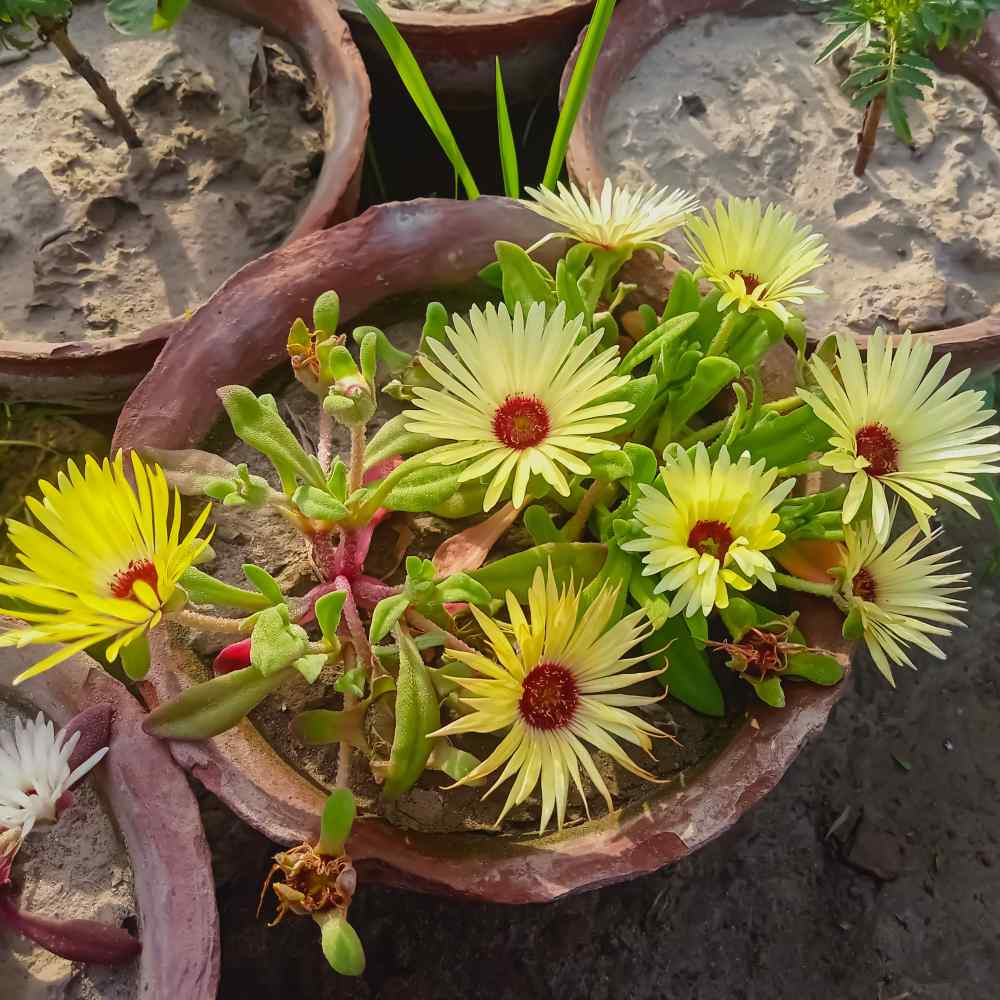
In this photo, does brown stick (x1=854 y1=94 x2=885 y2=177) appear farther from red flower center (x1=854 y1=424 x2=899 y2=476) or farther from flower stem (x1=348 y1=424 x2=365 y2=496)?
flower stem (x1=348 y1=424 x2=365 y2=496)

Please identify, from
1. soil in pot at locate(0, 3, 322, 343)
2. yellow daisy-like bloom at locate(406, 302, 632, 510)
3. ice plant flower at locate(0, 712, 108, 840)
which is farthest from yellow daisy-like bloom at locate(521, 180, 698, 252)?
ice plant flower at locate(0, 712, 108, 840)

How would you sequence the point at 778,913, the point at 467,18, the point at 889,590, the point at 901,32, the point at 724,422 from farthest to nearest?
the point at 467,18
the point at 778,913
the point at 901,32
the point at 724,422
the point at 889,590

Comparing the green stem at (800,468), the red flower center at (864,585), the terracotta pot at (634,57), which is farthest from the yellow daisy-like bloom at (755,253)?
the terracotta pot at (634,57)

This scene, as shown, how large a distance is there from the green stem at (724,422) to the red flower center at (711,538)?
0.19 m

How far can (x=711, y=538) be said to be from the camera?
2.23ft

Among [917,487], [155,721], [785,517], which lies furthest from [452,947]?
[917,487]

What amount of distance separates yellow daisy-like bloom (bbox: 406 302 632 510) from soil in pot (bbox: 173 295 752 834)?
0.22m

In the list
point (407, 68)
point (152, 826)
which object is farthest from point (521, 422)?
point (407, 68)

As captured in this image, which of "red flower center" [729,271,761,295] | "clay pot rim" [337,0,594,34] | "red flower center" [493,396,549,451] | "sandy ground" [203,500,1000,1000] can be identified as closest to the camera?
"red flower center" [493,396,549,451]

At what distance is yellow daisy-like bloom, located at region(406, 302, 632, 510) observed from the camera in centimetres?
68

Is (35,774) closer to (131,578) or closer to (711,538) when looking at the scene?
(131,578)

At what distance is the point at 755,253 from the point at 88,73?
813 mm

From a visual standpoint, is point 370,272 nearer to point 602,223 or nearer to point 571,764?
point 602,223

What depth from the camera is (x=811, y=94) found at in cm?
131
